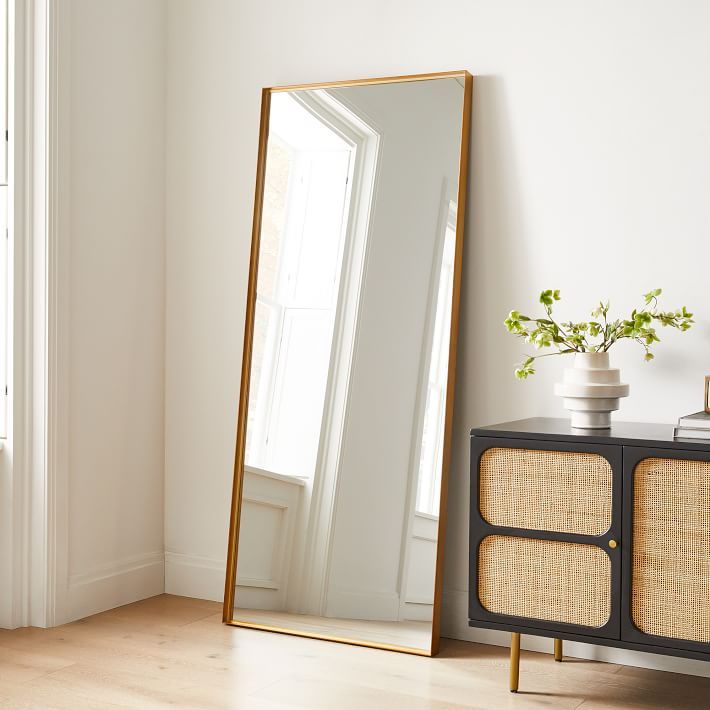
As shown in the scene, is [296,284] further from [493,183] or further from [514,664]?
[514,664]

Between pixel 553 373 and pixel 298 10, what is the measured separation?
1.58 metres

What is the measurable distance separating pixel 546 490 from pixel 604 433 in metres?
0.22

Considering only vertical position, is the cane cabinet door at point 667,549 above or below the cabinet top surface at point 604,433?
below

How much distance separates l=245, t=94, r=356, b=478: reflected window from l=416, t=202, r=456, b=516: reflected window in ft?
1.20

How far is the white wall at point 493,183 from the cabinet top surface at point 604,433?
19cm

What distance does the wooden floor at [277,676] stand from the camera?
2.58 m

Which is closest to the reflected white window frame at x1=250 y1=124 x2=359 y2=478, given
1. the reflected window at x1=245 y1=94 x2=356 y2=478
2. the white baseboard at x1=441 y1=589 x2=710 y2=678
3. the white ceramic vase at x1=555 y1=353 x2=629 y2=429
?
the reflected window at x1=245 y1=94 x2=356 y2=478

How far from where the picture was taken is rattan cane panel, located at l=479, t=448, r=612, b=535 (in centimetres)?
252

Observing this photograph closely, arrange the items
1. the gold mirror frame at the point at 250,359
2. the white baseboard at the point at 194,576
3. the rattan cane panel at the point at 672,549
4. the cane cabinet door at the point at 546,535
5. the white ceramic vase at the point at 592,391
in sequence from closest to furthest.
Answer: the rattan cane panel at the point at 672,549, the cane cabinet door at the point at 546,535, the white ceramic vase at the point at 592,391, the gold mirror frame at the point at 250,359, the white baseboard at the point at 194,576

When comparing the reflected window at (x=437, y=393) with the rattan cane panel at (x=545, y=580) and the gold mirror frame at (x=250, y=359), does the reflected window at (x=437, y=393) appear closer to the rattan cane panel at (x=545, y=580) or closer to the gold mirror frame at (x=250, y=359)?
the gold mirror frame at (x=250, y=359)

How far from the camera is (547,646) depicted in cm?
302

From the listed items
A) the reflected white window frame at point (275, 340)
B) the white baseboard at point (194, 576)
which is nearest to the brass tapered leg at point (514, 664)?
the reflected white window frame at point (275, 340)

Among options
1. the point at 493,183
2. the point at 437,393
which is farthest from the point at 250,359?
the point at 493,183

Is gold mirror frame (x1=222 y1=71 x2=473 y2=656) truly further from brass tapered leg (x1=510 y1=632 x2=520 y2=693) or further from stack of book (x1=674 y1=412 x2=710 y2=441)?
stack of book (x1=674 y1=412 x2=710 y2=441)
